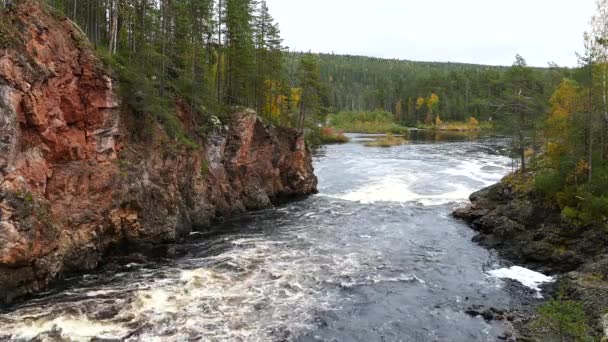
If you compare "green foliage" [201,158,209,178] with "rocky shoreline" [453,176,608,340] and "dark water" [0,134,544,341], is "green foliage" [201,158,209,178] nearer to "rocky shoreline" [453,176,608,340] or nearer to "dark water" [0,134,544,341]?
"dark water" [0,134,544,341]

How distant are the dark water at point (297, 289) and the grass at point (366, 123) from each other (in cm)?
9476

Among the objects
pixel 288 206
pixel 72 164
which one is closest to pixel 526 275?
pixel 288 206

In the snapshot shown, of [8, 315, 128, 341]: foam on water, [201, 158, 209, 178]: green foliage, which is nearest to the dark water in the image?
[8, 315, 128, 341]: foam on water

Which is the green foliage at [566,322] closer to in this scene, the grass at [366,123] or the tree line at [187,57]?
the tree line at [187,57]

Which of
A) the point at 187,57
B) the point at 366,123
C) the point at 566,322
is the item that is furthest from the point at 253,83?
the point at 366,123

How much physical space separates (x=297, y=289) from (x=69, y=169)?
12633mm

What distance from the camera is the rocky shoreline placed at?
1877cm

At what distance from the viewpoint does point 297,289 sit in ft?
68.2

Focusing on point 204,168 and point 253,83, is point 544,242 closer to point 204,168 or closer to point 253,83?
point 204,168

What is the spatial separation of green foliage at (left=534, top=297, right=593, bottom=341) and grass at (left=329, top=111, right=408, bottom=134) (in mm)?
111321

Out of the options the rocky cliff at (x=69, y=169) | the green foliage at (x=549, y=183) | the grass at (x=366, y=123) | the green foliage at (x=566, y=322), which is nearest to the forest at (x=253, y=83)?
the green foliage at (x=549, y=183)

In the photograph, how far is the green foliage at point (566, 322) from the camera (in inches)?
599

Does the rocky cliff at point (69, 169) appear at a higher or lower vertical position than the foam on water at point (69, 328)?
higher

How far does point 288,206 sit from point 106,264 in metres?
18.9
